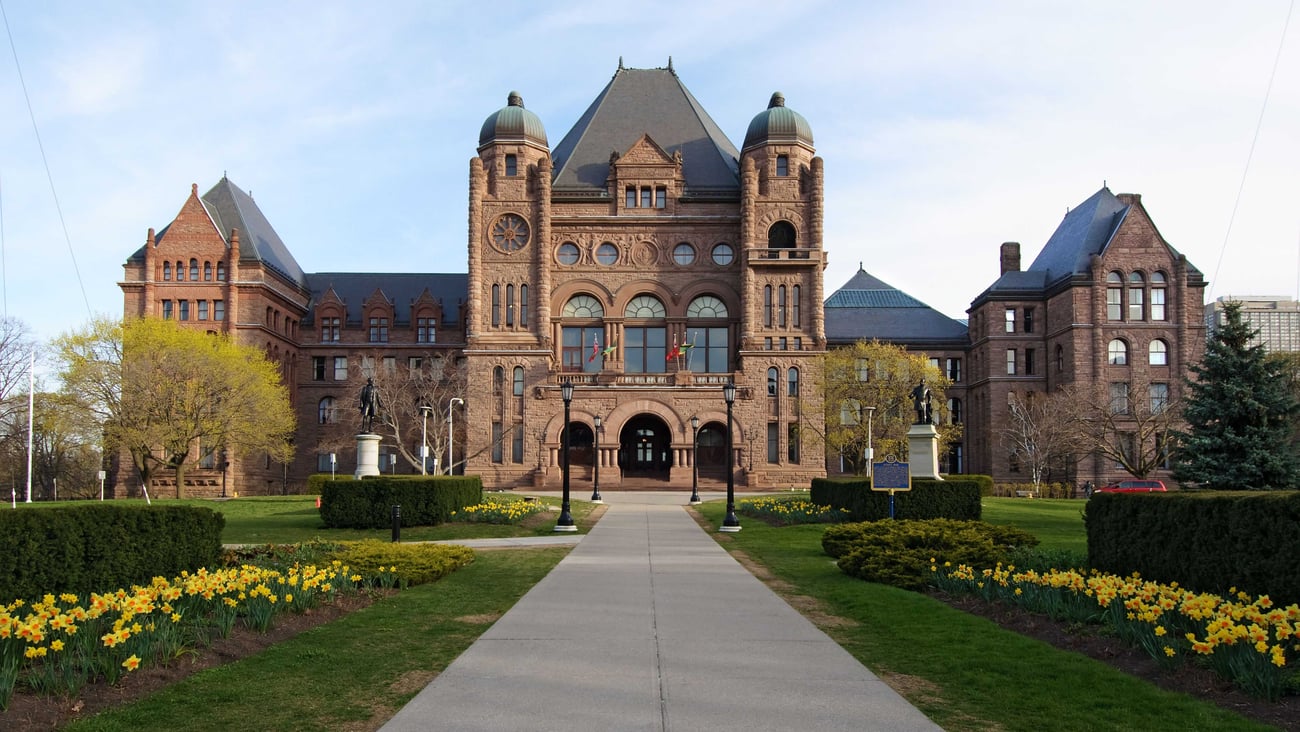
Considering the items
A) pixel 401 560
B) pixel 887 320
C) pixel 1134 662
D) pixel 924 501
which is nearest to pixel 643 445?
pixel 887 320

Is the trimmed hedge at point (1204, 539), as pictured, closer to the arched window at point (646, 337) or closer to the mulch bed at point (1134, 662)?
the mulch bed at point (1134, 662)

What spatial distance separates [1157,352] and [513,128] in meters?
44.8

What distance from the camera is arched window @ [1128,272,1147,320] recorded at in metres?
65.6

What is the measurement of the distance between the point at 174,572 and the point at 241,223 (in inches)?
2458

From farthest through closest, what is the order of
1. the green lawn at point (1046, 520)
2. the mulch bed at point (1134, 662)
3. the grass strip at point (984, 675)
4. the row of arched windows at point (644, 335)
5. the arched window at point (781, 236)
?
the row of arched windows at point (644, 335), the arched window at point (781, 236), the green lawn at point (1046, 520), the mulch bed at point (1134, 662), the grass strip at point (984, 675)

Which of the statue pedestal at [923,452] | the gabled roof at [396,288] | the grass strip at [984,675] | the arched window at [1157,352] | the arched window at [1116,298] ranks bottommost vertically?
the grass strip at [984,675]

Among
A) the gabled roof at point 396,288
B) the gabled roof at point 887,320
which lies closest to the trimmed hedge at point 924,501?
the gabled roof at point 887,320

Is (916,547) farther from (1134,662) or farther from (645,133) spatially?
(645,133)

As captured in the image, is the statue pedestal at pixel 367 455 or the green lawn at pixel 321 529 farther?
the statue pedestal at pixel 367 455

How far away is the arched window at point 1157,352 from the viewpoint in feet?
214

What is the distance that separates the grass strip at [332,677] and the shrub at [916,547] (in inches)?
234

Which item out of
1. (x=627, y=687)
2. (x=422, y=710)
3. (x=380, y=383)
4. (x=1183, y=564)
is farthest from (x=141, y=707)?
(x=380, y=383)

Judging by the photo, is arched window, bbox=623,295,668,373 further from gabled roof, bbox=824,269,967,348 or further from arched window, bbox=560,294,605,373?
gabled roof, bbox=824,269,967,348

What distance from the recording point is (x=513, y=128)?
6488 cm
